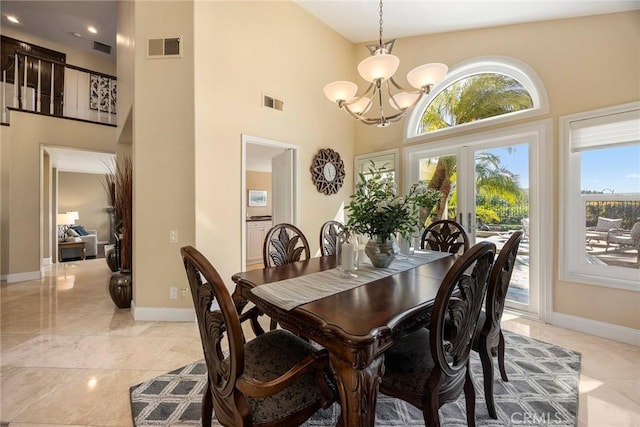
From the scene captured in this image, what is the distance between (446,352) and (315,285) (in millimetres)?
725

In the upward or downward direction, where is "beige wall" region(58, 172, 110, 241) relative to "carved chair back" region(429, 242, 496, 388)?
upward

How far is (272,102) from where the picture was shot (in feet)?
12.5

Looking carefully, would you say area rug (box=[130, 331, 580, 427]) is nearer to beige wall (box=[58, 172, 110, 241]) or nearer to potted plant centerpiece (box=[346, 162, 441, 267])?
potted plant centerpiece (box=[346, 162, 441, 267])

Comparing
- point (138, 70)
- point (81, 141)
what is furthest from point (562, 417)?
point (81, 141)

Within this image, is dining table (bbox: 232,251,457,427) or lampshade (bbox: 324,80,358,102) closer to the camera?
dining table (bbox: 232,251,457,427)

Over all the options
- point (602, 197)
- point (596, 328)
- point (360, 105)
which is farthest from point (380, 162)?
point (596, 328)

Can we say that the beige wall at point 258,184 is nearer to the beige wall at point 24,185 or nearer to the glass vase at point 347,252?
the beige wall at point 24,185

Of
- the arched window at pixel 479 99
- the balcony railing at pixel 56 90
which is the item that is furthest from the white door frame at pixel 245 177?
the balcony railing at pixel 56 90

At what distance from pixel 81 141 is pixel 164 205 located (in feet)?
13.7

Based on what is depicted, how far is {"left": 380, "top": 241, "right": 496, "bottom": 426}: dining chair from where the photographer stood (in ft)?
3.69

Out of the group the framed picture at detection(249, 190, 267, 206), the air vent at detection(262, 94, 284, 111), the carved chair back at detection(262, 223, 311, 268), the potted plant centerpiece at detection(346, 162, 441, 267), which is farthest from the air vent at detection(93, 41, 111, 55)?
the potted plant centerpiece at detection(346, 162, 441, 267)

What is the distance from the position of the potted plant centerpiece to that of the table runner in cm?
14

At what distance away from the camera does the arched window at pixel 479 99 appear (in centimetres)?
322

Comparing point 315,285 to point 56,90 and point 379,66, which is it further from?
point 56,90
